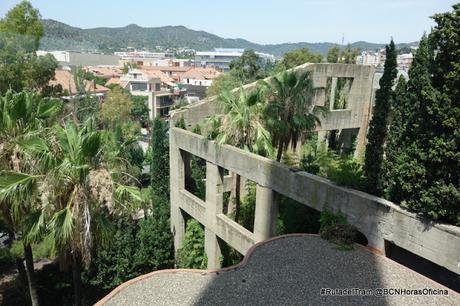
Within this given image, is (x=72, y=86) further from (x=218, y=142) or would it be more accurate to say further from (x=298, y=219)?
(x=298, y=219)

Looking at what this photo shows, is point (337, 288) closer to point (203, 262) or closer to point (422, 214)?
point (422, 214)

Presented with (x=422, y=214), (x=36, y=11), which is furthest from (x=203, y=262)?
(x=36, y=11)

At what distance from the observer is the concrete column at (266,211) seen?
1180cm

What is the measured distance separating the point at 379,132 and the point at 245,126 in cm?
473

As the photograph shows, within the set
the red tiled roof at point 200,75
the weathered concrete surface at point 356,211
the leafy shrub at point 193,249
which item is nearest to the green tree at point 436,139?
the weathered concrete surface at point 356,211

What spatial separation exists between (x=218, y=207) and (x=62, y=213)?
7.39 metres

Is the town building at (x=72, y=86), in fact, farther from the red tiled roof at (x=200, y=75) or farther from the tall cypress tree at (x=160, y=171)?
the red tiled roof at (x=200, y=75)

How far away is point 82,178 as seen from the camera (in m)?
8.27

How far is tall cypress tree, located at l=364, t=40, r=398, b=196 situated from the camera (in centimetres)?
1005

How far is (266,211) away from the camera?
1193 centimetres

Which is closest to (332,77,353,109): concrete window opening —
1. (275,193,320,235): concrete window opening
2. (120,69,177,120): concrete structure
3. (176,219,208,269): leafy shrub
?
(275,193,320,235): concrete window opening

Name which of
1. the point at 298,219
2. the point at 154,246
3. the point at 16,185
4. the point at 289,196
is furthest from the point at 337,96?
the point at 16,185

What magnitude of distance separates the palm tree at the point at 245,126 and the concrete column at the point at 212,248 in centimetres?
456

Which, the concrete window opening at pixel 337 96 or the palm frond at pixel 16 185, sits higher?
the concrete window opening at pixel 337 96
